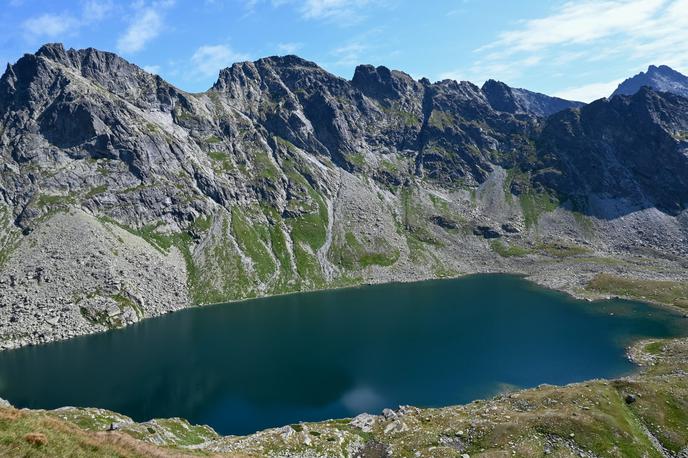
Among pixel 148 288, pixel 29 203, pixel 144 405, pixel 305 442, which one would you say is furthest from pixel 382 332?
pixel 29 203

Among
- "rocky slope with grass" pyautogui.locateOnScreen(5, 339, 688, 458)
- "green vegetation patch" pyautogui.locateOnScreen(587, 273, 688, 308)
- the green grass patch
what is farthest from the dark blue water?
the green grass patch

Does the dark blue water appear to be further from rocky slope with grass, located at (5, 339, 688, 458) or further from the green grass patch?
the green grass patch

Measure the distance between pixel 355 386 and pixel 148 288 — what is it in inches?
3999

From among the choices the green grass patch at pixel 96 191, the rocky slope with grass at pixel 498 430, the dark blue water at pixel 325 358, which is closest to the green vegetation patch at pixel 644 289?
the dark blue water at pixel 325 358

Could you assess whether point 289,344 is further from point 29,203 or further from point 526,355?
point 29,203

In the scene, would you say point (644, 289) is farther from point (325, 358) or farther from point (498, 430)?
point (498, 430)

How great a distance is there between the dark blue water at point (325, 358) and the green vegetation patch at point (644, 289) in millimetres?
14367

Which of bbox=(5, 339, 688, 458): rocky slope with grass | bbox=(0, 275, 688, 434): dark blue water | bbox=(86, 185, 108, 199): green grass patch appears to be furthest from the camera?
bbox=(86, 185, 108, 199): green grass patch

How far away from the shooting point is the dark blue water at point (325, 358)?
260 feet

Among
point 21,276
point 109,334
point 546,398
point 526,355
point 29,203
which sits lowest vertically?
point 526,355

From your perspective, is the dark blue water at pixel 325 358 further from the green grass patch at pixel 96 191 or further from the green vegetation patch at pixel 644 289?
the green grass patch at pixel 96 191

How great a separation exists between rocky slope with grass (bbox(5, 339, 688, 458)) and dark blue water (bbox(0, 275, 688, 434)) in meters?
15.7

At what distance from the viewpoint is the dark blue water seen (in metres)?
79.3

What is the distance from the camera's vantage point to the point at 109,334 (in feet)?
421
